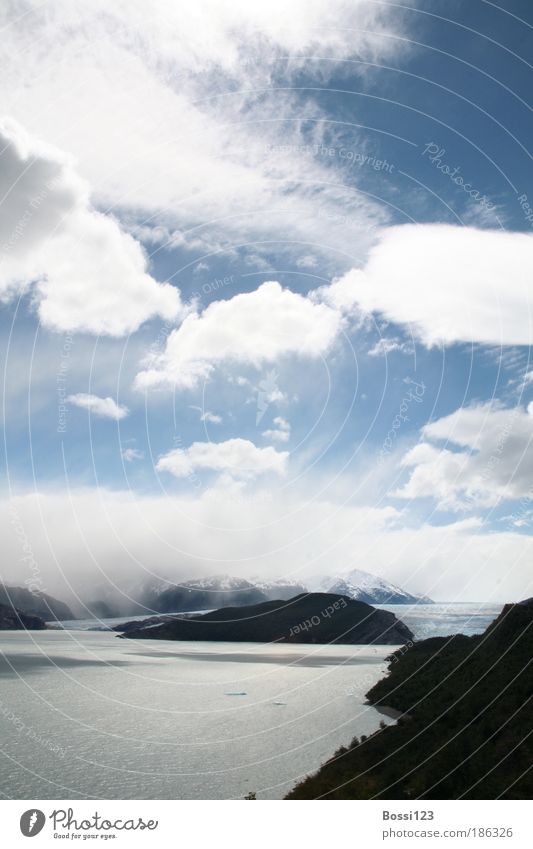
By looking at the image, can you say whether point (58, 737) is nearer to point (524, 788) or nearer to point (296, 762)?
point (296, 762)

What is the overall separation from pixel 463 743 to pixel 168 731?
2111 inches

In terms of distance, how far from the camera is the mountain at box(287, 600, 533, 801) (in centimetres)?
3381
